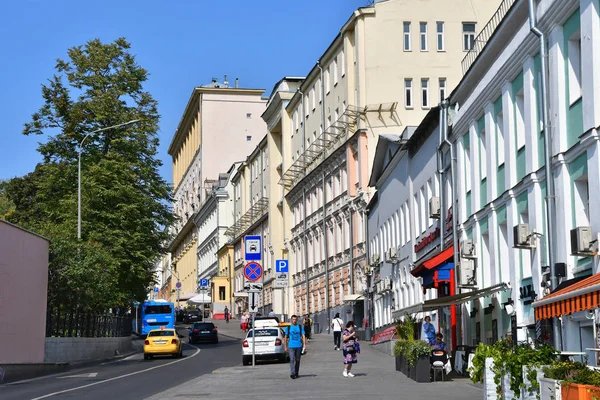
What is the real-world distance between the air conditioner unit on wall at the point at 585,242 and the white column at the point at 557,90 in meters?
2.62

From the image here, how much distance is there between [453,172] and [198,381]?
10705 mm

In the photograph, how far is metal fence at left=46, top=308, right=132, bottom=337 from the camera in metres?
39.5

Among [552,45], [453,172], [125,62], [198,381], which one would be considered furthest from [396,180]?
[552,45]

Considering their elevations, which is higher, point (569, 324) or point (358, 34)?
point (358, 34)

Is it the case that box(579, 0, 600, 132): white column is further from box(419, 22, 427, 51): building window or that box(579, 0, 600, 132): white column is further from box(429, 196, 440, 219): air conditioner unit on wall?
box(419, 22, 427, 51): building window

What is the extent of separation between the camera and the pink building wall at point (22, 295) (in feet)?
113

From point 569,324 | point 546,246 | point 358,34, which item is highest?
point 358,34

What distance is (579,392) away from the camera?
442 inches

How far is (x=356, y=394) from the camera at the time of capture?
69.3ft

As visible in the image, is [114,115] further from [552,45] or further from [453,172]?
[552,45]

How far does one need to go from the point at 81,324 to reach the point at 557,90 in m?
28.1

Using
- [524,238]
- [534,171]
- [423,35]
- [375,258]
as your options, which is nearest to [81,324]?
[375,258]

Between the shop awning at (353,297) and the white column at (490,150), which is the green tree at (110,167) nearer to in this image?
the shop awning at (353,297)

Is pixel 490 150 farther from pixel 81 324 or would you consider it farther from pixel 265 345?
pixel 81 324
